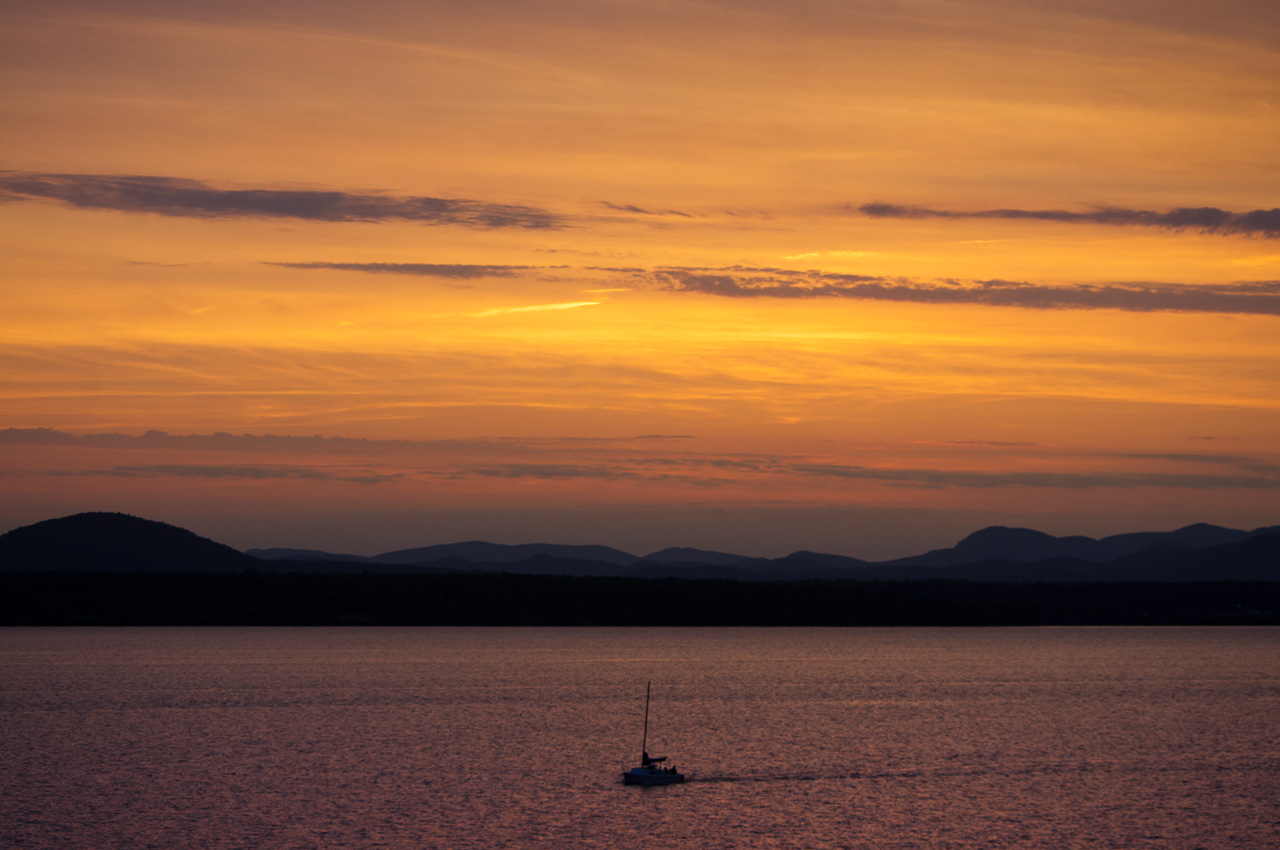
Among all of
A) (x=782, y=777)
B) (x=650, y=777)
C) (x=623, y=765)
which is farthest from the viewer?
(x=623, y=765)

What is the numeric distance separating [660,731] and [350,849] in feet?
166

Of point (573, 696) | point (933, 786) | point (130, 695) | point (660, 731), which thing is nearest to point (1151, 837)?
point (933, 786)

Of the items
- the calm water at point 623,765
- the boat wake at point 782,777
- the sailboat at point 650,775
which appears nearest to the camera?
the calm water at point 623,765

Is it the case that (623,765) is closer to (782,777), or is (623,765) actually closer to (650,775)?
Answer: (650,775)

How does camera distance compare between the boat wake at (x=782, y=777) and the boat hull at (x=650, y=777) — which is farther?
the boat wake at (x=782, y=777)

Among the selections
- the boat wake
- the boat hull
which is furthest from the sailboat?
the boat wake

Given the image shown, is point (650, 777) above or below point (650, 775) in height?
below

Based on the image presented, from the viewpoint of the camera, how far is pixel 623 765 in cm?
8588

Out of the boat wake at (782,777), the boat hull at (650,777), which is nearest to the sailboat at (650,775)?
the boat hull at (650,777)

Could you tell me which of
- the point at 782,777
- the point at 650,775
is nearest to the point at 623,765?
the point at 650,775

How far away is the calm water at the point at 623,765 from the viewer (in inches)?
2480

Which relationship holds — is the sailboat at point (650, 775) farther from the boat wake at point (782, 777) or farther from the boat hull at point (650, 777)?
the boat wake at point (782, 777)

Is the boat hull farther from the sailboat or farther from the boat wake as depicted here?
the boat wake

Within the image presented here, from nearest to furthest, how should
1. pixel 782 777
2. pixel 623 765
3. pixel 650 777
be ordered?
pixel 650 777 → pixel 782 777 → pixel 623 765
